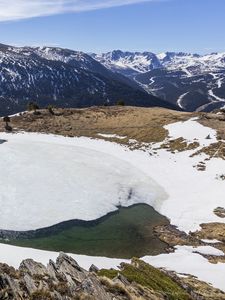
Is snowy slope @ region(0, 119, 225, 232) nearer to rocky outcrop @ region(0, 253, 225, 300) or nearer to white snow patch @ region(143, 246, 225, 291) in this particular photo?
white snow patch @ region(143, 246, 225, 291)

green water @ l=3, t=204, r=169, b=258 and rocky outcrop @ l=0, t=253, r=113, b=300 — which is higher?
rocky outcrop @ l=0, t=253, r=113, b=300

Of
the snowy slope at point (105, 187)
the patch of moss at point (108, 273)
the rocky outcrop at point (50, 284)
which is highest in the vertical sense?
the rocky outcrop at point (50, 284)

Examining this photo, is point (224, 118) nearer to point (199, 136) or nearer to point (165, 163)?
point (199, 136)

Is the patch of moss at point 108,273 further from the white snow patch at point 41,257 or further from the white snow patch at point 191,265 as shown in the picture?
the white snow patch at point 191,265

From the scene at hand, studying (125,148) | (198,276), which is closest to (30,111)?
(125,148)

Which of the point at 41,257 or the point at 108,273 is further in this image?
the point at 41,257

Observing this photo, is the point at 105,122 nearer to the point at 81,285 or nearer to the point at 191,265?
the point at 191,265

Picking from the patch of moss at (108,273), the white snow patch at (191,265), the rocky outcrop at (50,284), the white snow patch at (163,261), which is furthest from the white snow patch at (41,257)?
the rocky outcrop at (50,284)

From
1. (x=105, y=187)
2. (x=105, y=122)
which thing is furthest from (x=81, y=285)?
(x=105, y=122)

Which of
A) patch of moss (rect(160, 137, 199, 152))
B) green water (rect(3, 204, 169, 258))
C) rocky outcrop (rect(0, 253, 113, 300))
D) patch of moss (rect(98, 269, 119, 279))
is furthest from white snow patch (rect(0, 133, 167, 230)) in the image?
rocky outcrop (rect(0, 253, 113, 300))
